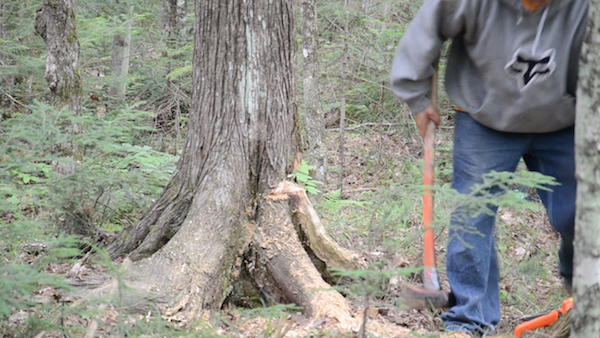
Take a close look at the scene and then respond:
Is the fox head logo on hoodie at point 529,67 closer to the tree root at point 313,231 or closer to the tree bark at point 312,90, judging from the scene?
the tree root at point 313,231

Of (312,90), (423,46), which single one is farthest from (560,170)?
(312,90)

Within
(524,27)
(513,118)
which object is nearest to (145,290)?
(513,118)

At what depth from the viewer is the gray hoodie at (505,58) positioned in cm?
279

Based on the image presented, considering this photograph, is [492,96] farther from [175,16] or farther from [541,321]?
[175,16]

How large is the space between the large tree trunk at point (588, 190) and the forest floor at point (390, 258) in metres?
0.57

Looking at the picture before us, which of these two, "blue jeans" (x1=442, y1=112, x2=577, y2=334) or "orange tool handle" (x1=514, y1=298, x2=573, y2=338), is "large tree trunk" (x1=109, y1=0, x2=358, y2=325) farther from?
"orange tool handle" (x1=514, y1=298, x2=573, y2=338)

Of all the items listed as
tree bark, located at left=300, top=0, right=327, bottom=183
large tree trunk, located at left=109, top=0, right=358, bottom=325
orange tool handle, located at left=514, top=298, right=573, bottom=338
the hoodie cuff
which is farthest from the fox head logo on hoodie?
tree bark, located at left=300, top=0, right=327, bottom=183

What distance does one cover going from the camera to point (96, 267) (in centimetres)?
376

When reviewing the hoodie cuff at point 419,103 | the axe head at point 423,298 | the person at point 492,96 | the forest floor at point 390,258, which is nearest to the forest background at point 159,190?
the forest floor at point 390,258

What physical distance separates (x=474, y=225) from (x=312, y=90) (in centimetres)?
509

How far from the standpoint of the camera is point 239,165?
3686 millimetres

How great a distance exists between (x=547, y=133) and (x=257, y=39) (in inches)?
74.3

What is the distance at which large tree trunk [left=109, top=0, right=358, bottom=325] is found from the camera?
359 cm

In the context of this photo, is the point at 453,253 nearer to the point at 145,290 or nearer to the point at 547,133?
the point at 547,133
